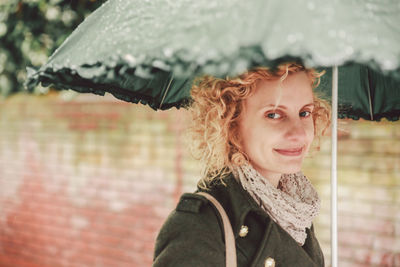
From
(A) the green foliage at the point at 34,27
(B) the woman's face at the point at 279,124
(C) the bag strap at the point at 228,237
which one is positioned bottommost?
(C) the bag strap at the point at 228,237

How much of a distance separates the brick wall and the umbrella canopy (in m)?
2.12

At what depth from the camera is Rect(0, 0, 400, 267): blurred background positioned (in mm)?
3016

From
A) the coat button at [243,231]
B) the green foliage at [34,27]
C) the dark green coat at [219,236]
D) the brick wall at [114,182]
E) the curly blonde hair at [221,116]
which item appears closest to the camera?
the dark green coat at [219,236]

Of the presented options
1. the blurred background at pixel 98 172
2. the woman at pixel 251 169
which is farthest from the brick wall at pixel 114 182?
the woman at pixel 251 169

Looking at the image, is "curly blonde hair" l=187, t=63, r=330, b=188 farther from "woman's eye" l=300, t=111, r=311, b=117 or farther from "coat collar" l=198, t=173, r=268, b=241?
"woman's eye" l=300, t=111, r=311, b=117

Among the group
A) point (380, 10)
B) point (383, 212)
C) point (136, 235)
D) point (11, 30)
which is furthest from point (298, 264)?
point (11, 30)

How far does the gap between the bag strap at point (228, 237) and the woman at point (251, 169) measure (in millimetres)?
17

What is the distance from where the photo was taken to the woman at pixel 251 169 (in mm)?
1453

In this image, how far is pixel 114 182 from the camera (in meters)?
4.55

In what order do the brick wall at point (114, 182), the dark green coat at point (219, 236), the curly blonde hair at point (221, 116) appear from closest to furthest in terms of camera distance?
the dark green coat at point (219, 236)
the curly blonde hair at point (221, 116)
the brick wall at point (114, 182)

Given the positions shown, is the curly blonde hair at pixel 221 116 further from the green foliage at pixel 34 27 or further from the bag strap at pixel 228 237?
the green foliage at pixel 34 27

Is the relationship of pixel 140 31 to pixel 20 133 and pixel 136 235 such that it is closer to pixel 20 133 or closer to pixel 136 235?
pixel 136 235

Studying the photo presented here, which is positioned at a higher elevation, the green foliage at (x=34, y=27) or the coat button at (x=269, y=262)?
the green foliage at (x=34, y=27)

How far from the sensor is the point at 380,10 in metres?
0.87
